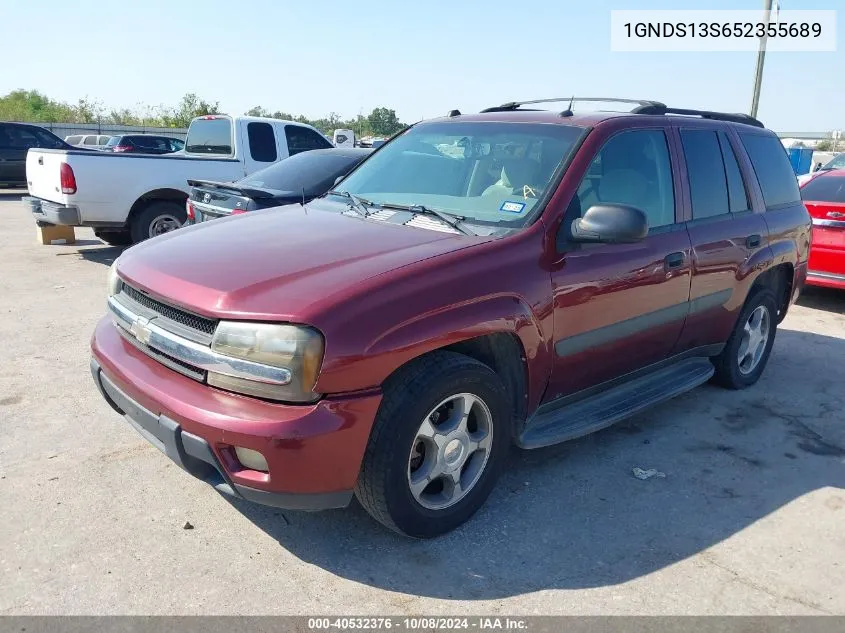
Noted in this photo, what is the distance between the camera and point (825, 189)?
7727 millimetres

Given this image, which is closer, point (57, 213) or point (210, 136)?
point (57, 213)

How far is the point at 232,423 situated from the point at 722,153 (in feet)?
12.2

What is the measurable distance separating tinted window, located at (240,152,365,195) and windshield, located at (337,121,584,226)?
2857mm

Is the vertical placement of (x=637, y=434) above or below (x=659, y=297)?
below

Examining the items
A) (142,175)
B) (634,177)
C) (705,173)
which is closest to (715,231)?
(705,173)

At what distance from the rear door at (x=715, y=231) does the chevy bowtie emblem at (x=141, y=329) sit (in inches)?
121

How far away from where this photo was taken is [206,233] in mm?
3549

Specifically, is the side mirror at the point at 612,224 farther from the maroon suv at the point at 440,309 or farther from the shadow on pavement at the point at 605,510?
the shadow on pavement at the point at 605,510

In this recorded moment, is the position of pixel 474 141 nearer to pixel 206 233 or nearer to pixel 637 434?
pixel 206 233

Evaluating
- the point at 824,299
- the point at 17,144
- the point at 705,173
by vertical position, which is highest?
the point at 705,173

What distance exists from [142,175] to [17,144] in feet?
38.5

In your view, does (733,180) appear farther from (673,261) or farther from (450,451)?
(450,451)

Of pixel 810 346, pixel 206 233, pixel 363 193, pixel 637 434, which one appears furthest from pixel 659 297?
pixel 810 346
